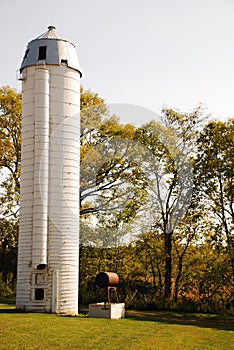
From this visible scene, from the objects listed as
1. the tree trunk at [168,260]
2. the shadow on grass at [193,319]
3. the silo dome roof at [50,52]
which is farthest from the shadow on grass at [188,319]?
the silo dome roof at [50,52]

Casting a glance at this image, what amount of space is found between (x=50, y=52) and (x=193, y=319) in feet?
37.3

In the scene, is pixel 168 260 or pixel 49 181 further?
pixel 168 260

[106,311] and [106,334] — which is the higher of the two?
[106,311]

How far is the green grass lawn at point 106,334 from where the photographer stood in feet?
35.5

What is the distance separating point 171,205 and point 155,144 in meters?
3.24

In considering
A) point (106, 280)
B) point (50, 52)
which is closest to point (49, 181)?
point (106, 280)

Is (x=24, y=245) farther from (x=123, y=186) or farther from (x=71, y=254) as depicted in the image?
(x=123, y=186)

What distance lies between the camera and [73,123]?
1894 cm

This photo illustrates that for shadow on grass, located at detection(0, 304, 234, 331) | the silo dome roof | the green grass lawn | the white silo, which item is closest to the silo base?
shadow on grass, located at detection(0, 304, 234, 331)

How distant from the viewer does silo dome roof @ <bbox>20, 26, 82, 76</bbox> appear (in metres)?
18.9

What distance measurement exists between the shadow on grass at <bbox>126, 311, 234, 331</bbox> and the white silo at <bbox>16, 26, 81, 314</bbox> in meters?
2.85

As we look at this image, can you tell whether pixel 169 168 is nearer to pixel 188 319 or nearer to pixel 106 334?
pixel 188 319

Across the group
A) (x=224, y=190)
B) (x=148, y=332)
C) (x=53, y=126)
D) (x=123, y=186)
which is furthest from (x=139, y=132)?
(x=148, y=332)

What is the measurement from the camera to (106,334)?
12.4m
